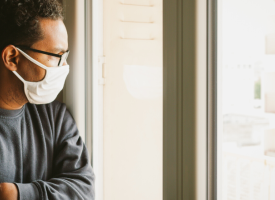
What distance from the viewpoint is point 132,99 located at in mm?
1210

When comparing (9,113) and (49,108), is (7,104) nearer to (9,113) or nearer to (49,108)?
(9,113)

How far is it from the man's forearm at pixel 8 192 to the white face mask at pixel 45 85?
0.29 metres

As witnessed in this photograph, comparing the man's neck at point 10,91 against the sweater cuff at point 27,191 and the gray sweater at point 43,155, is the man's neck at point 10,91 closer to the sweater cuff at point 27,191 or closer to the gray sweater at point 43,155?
the gray sweater at point 43,155

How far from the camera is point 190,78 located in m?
0.71

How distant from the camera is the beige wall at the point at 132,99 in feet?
3.23

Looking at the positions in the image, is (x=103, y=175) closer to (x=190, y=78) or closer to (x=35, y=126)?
(x=35, y=126)

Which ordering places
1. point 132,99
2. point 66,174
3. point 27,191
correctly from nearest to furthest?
point 27,191, point 66,174, point 132,99

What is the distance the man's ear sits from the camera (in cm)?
87

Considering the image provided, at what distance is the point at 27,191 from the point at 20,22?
574mm

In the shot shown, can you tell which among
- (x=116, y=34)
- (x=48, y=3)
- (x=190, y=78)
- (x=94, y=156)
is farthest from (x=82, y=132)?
(x=190, y=78)
